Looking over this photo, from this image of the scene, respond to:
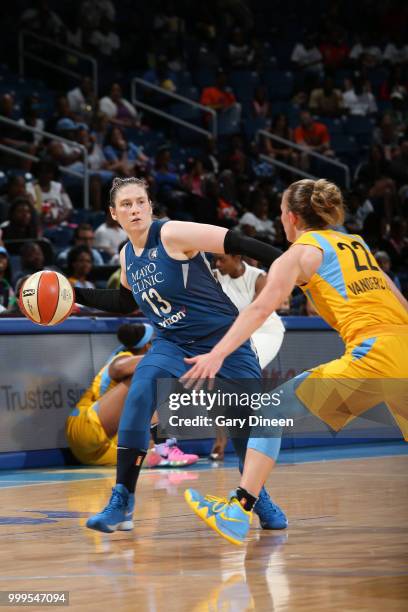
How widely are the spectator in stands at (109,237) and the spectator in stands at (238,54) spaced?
809 centimetres

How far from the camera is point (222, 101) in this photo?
67.2 feet

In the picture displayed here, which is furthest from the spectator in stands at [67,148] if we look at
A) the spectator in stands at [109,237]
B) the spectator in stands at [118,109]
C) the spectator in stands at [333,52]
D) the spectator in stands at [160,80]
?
the spectator in stands at [333,52]

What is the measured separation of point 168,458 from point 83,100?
8.84 metres

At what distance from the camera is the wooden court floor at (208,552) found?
4.61m

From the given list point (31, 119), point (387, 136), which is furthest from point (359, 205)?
point (31, 119)

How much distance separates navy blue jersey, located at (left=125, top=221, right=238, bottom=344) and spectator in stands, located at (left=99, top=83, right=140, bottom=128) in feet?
38.9

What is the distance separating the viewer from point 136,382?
6.48 meters

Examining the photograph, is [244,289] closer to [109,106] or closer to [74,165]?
[74,165]

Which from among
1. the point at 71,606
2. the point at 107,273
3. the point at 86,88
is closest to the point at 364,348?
the point at 71,606

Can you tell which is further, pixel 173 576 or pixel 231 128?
pixel 231 128

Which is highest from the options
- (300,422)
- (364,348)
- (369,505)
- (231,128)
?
(231,128)

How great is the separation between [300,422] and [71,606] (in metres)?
1.82

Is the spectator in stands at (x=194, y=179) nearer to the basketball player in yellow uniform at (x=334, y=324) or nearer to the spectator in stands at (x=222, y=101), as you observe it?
the spectator in stands at (x=222, y=101)

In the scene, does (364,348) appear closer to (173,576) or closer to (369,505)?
(173,576)
